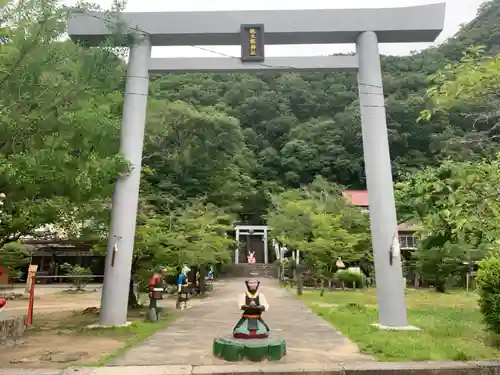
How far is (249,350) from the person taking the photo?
241 inches

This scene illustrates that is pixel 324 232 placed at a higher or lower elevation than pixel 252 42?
lower

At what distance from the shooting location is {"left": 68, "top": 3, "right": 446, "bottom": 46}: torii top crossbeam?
408 inches

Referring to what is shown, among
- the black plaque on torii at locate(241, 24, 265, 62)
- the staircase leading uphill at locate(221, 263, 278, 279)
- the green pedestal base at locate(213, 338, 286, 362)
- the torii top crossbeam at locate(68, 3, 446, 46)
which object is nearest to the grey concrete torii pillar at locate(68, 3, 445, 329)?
the torii top crossbeam at locate(68, 3, 446, 46)

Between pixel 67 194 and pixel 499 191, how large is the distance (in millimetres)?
7358

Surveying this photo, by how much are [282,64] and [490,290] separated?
22.5 feet

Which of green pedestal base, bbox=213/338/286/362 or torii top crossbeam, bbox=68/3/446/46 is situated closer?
green pedestal base, bbox=213/338/286/362

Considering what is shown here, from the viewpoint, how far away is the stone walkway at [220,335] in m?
6.42

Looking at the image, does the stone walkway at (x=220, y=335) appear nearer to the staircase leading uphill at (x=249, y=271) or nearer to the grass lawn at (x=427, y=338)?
the grass lawn at (x=427, y=338)

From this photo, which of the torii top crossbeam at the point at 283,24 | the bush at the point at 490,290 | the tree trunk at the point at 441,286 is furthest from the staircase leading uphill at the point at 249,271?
the bush at the point at 490,290

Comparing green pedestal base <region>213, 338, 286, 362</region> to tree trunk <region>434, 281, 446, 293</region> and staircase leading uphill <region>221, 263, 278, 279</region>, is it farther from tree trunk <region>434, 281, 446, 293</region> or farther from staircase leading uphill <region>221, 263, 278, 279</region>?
staircase leading uphill <region>221, 263, 278, 279</region>

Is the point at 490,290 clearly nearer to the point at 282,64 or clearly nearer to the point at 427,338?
the point at 427,338

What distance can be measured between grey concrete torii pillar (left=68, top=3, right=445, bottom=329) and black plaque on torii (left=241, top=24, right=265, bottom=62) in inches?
6.1

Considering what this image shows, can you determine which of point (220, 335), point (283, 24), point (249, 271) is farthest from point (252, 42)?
point (249, 271)

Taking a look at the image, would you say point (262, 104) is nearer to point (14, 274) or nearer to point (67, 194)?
point (14, 274)
